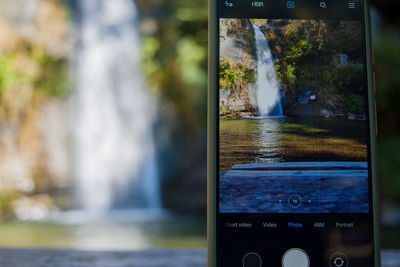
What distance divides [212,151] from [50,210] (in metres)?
4.30

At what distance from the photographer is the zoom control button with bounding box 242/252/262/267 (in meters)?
0.56

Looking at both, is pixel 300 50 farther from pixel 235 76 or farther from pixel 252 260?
pixel 252 260

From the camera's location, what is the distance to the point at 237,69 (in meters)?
0.60

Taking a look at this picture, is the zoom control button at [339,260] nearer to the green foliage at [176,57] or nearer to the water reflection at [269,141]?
the water reflection at [269,141]

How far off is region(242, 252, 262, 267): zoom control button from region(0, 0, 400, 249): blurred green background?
325cm

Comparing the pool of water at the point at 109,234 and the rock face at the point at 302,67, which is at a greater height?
the rock face at the point at 302,67

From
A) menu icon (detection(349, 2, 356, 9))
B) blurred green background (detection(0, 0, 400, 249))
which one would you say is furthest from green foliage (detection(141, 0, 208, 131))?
menu icon (detection(349, 2, 356, 9))

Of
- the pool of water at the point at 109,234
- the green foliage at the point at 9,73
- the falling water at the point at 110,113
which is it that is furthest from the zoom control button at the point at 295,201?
the green foliage at the point at 9,73

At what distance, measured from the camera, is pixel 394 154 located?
3.68 meters

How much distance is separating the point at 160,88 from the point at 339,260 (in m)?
4.76

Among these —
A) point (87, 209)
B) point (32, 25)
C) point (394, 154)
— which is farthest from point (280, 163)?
point (32, 25)

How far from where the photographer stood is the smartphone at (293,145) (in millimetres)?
566

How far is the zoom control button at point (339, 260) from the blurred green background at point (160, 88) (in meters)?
3.26

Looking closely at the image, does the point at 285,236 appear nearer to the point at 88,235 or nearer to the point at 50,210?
the point at 88,235
